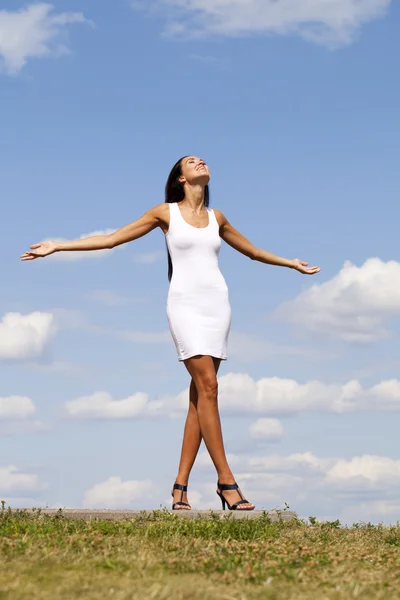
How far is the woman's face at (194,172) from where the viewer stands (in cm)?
1030

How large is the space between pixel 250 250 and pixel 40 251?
115 inches

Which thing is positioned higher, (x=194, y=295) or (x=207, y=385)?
(x=194, y=295)

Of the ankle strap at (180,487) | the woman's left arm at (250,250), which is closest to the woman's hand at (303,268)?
the woman's left arm at (250,250)

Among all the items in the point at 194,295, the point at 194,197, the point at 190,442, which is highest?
the point at 194,197

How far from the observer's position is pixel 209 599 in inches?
208

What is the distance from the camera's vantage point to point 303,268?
11312mm

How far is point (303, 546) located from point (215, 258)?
12.9 feet

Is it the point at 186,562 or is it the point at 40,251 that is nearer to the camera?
the point at 186,562

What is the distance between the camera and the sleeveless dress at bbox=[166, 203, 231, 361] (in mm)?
9711

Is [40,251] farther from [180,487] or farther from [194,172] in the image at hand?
[180,487]

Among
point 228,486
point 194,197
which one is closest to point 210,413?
point 228,486

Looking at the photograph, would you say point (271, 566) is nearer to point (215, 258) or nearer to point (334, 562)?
point (334, 562)

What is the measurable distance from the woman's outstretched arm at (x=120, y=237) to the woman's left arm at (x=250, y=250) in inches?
31.5

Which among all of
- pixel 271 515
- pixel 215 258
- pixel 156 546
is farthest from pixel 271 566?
pixel 215 258
